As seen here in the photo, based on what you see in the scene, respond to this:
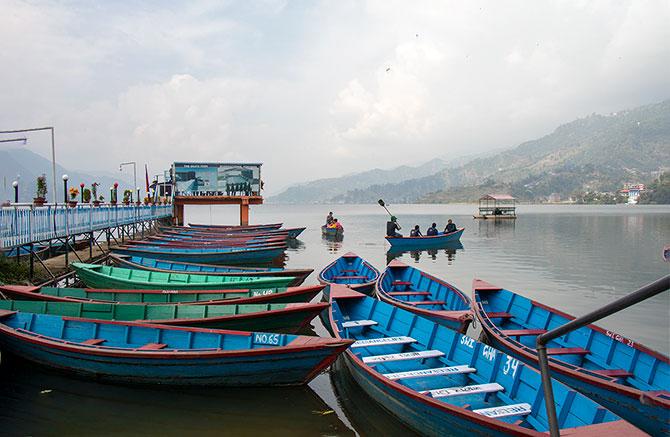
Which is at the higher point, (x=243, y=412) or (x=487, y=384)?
(x=487, y=384)

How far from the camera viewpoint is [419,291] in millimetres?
16203

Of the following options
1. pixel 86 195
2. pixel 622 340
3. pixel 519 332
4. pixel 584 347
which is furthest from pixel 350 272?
pixel 86 195

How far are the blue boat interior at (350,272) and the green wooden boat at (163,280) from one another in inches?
124

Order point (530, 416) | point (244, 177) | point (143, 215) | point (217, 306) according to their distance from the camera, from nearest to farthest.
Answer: point (530, 416), point (217, 306), point (143, 215), point (244, 177)

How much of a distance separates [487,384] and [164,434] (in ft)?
19.2

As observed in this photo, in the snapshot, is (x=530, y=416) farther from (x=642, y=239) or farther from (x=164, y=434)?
(x=642, y=239)

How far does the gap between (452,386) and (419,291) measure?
751cm

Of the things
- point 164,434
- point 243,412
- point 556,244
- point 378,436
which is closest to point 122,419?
point 164,434

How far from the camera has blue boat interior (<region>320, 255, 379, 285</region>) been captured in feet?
62.3

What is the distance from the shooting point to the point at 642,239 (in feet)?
146

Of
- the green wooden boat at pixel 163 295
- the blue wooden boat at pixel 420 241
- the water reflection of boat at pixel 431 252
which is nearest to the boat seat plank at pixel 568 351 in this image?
the green wooden boat at pixel 163 295

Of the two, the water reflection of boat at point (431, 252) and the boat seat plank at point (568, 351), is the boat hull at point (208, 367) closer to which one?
the boat seat plank at point (568, 351)

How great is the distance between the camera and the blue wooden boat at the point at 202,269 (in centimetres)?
1780

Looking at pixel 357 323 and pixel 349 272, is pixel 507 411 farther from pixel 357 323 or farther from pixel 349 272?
pixel 349 272
